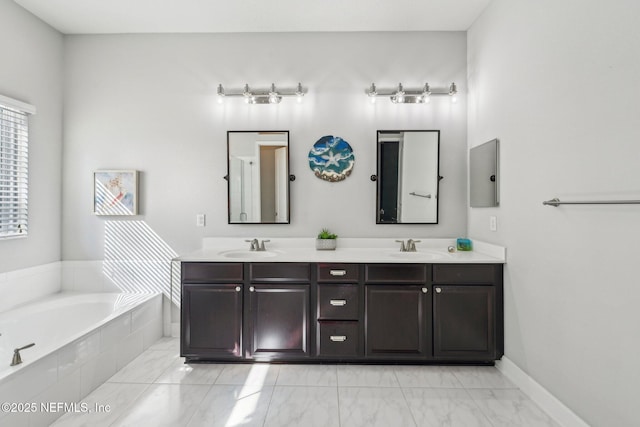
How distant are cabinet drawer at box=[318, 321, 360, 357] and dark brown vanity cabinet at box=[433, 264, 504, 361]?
612 millimetres

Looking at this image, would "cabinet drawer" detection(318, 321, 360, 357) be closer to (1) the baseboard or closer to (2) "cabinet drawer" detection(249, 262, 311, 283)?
(2) "cabinet drawer" detection(249, 262, 311, 283)

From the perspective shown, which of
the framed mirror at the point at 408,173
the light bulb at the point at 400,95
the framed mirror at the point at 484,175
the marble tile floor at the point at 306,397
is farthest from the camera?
the framed mirror at the point at 408,173

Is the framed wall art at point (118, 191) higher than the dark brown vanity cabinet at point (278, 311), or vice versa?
the framed wall art at point (118, 191)

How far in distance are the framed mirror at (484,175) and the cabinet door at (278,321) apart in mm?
1627

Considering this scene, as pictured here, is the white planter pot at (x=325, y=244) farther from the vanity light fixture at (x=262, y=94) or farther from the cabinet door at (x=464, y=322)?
the vanity light fixture at (x=262, y=94)

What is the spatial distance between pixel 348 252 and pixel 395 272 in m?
0.49

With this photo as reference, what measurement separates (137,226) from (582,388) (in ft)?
11.5

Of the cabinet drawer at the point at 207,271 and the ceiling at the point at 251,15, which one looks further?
the ceiling at the point at 251,15

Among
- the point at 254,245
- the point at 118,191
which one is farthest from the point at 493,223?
the point at 118,191

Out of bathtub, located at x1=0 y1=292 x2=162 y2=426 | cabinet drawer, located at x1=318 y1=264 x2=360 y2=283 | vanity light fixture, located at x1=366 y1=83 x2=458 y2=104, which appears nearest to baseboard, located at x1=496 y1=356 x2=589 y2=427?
cabinet drawer, located at x1=318 y1=264 x2=360 y2=283

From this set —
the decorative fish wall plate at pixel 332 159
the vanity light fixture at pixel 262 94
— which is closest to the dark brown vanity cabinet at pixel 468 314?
the decorative fish wall plate at pixel 332 159

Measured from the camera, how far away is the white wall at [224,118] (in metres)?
3.03

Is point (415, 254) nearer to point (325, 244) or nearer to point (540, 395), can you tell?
point (325, 244)

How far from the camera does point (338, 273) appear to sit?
97.5 inches
